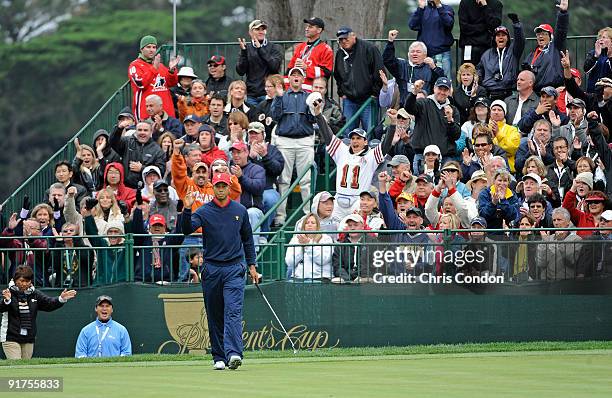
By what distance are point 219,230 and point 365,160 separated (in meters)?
5.84

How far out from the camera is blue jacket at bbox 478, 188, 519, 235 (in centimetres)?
1988

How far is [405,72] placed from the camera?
78.9 ft

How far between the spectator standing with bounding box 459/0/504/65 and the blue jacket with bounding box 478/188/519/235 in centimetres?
461

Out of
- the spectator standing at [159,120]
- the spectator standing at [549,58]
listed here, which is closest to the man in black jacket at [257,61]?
the spectator standing at [159,120]

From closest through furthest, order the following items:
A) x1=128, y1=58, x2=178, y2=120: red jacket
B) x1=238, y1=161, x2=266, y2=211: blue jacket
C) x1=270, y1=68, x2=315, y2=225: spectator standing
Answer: x1=238, y1=161, x2=266, y2=211: blue jacket → x1=270, y1=68, x2=315, y2=225: spectator standing → x1=128, y1=58, x2=178, y2=120: red jacket

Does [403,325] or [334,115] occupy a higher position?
[334,115]

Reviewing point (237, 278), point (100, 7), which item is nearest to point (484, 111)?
point (237, 278)

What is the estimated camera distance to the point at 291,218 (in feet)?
71.6

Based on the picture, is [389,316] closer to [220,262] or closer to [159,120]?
[220,262]

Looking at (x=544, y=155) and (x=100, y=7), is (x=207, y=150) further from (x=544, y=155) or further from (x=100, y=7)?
(x=100, y=7)

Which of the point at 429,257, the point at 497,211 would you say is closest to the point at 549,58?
the point at 497,211

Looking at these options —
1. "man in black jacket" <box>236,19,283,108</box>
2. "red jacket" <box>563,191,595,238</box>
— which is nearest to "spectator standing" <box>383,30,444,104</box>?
"man in black jacket" <box>236,19,283,108</box>

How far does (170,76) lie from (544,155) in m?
6.91

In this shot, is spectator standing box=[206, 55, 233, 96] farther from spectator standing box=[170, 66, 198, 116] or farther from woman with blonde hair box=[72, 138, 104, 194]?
woman with blonde hair box=[72, 138, 104, 194]
